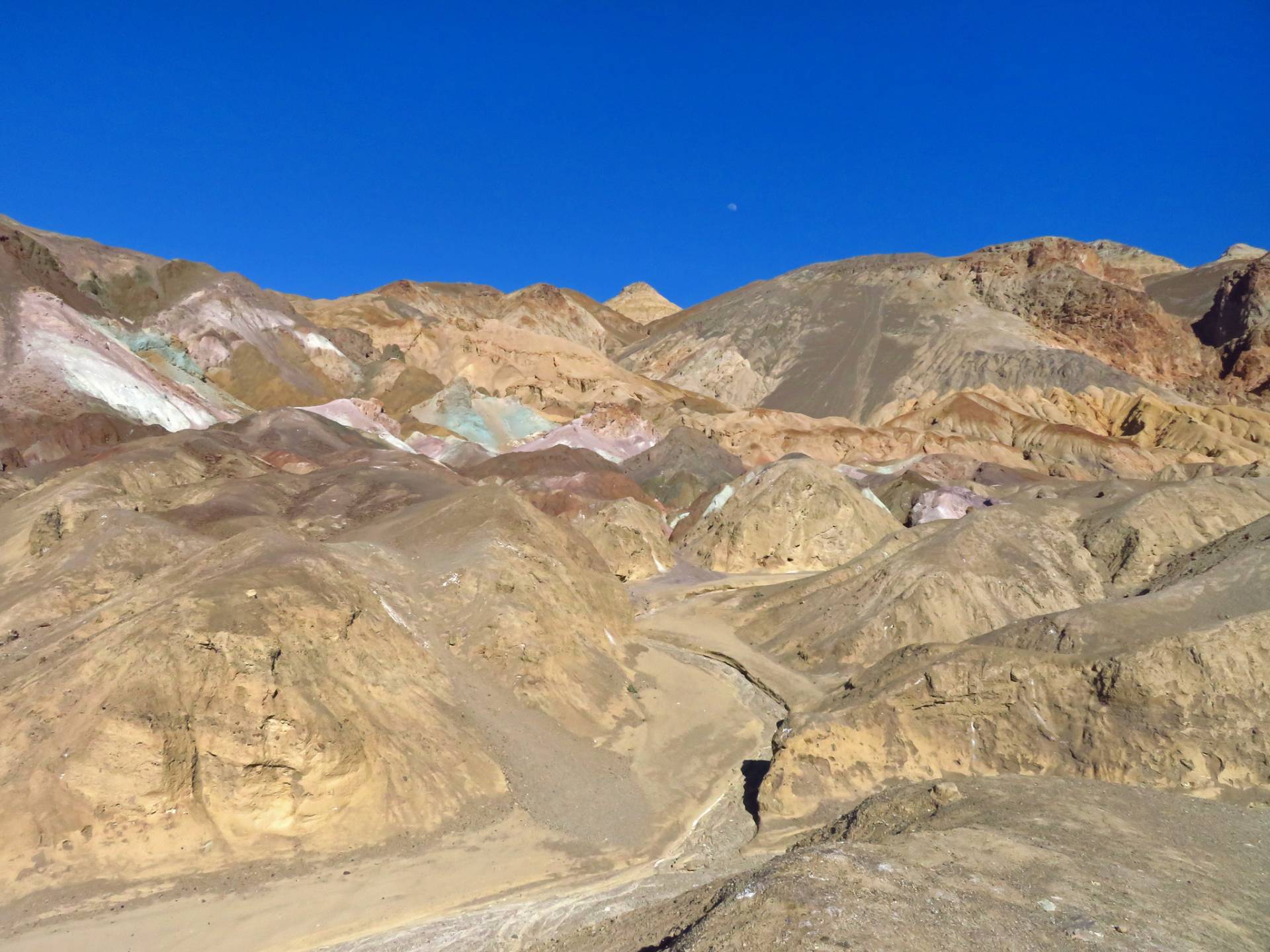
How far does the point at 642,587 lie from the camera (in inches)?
1670

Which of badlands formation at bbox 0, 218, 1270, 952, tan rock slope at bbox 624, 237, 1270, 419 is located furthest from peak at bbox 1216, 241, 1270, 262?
badlands formation at bbox 0, 218, 1270, 952

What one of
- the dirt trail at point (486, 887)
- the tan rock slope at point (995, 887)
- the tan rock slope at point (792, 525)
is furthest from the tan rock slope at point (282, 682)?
the tan rock slope at point (792, 525)

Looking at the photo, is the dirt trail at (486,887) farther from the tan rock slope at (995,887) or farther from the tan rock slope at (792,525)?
the tan rock slope at (792,525)

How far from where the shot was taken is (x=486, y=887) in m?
16.0

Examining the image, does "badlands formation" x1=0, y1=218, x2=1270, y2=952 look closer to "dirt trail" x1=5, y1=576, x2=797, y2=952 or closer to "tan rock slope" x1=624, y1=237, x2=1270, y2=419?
"dirt trail" x1=5, y1=576, x2=797, y2=952

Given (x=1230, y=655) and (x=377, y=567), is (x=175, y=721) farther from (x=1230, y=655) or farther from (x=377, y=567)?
(x=1230, y=655)

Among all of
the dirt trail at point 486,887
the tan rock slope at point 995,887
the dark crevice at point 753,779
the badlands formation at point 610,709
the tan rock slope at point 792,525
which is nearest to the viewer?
the tan rock slope at point 995,887

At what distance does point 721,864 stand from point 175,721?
9.93m

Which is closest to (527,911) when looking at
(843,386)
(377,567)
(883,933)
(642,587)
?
(883,933)

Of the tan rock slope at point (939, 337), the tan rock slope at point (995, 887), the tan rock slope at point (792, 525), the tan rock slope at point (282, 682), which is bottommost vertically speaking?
the tan rock slope at point (995, 887)

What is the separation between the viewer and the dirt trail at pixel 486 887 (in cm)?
1409

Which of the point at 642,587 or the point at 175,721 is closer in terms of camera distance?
the point at 175,721

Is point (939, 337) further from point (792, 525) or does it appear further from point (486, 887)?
point (486, 887)

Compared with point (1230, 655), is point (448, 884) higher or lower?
lower
